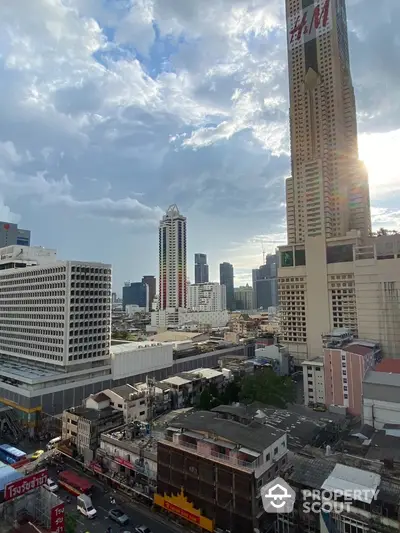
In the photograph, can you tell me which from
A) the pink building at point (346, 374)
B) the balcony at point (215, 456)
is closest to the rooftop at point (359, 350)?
the pink building at point (346, 374)

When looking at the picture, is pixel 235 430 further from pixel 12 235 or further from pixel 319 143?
pixel 12 235

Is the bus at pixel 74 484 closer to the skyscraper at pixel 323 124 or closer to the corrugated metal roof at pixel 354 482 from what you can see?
the corrugated metal roof at pixel 354 482

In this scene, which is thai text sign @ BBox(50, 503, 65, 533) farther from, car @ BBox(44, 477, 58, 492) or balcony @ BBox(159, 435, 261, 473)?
car @ BBox(44, 477, 58, 492)

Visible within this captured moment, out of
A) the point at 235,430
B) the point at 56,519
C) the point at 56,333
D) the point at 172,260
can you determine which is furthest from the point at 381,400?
the point at 172,260

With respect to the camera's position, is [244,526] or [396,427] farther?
[396,427]

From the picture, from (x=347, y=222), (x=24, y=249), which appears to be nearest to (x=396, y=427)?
(x=24, y=249)

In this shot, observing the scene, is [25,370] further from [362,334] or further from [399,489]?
[362,334]

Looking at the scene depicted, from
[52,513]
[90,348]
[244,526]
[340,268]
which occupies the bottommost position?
[244,526]

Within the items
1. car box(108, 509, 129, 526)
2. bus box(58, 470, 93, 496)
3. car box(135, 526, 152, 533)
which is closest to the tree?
bus box(58, 470, 93, 496)
